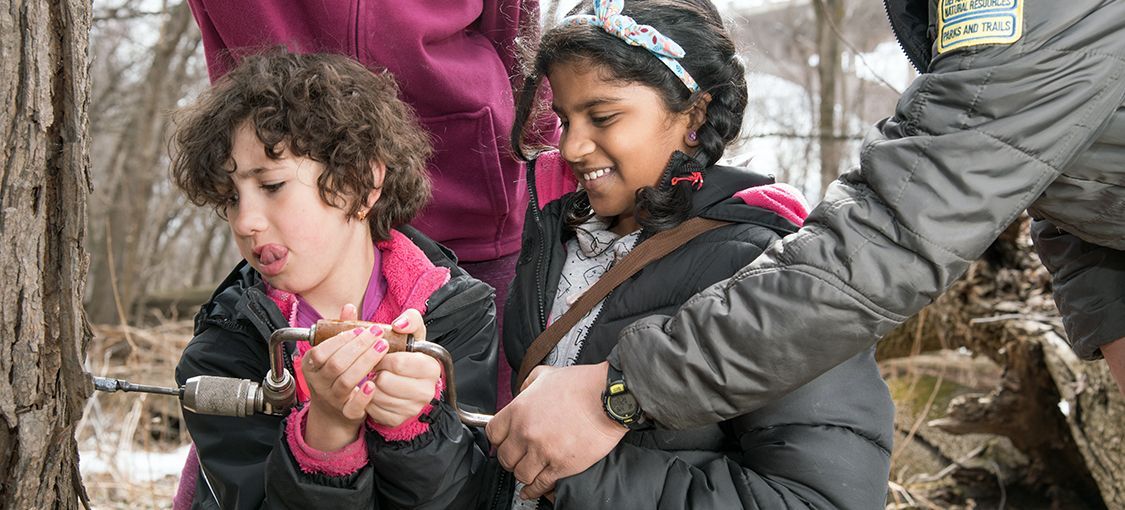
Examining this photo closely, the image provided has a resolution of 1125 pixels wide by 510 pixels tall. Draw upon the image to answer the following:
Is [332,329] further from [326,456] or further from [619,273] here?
[619,273]

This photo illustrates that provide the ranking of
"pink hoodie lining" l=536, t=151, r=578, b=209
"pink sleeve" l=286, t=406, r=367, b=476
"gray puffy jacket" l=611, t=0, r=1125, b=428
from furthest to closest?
"pink hoodie lining" l=536, t=151, r=578, b=209 < "pink sleeve" l=286, t=406, r=367, b=476 < "gray puffy jacket" l=611, t=0, r=1125, b=428

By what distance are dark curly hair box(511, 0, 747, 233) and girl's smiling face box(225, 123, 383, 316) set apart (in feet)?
1.72

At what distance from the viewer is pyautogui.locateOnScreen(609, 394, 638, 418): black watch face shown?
1.63 m

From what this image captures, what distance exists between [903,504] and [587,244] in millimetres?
2504

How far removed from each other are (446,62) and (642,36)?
56 centimetres

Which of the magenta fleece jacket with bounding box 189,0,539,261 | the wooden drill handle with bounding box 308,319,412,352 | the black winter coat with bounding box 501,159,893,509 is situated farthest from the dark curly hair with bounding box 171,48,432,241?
the black winter coat with bounding box 501,159,893,509

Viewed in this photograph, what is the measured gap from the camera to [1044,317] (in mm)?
3861

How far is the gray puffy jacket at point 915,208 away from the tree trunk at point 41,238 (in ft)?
3.16

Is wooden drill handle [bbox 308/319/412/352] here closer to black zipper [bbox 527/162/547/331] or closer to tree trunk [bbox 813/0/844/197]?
black zipper [bbox 527/162/547/331]

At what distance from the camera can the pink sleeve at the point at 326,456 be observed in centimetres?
174

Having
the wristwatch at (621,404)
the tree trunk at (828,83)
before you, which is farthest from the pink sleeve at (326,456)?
the tree trunk at (828,83)

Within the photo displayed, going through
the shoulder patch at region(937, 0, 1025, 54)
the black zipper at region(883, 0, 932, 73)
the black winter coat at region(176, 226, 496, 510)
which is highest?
the shoulder patch at region(937, 0, 1025, 54)

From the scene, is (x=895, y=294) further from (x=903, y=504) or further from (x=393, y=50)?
(x=903, y=504)

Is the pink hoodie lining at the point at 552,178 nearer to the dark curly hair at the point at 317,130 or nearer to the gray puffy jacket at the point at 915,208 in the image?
the dark curly hair at the point at 317,130
